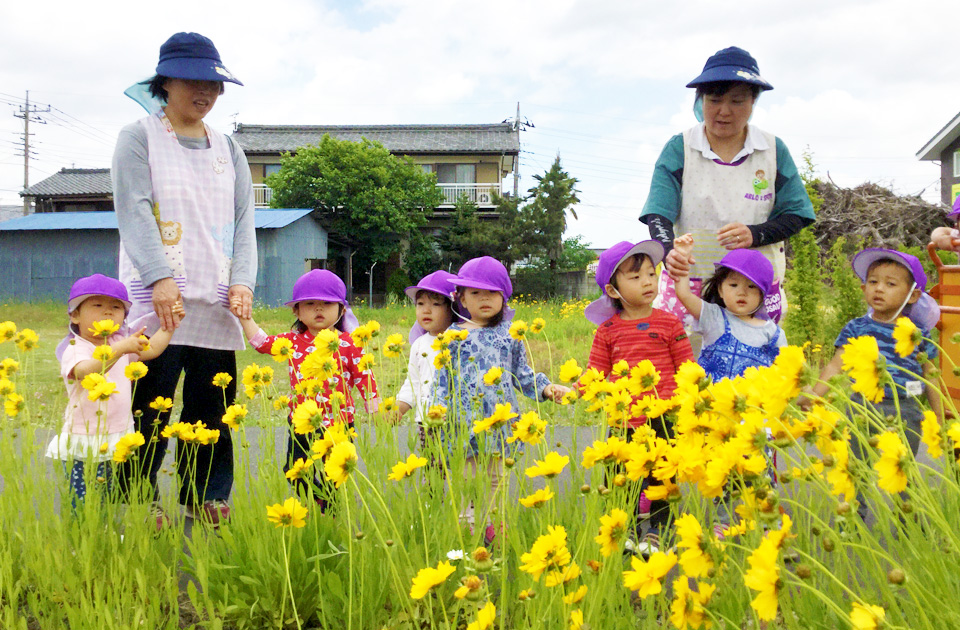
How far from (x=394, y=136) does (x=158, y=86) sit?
29.8 m

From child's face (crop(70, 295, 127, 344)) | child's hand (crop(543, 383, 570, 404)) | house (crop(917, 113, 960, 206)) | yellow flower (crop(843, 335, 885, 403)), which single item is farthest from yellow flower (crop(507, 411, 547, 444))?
house (crop(917, 113, 960, 206))

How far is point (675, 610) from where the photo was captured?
106cm

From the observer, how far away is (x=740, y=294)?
2498mm

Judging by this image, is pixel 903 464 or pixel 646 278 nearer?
pixel 903 464

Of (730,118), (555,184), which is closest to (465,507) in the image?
(730,118)

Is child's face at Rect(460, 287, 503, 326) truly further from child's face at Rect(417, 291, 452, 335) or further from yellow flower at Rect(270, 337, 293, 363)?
yellow flower at Rect(270, 337, 293, 363)

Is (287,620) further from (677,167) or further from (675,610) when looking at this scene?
(677,167)

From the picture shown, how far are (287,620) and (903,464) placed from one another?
144cm

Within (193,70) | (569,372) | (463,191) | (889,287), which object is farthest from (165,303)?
(463,191)

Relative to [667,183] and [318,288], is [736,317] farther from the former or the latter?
[318,288]

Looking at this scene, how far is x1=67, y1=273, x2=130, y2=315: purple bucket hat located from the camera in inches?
100

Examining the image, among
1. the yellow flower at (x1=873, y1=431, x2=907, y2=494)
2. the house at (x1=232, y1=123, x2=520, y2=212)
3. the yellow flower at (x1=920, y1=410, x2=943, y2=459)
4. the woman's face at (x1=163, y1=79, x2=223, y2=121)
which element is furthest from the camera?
the house at (x1=232, y1=123, x2=520, y2=212)

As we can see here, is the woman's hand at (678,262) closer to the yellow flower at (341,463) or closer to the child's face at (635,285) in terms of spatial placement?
the child's face at (635,285)

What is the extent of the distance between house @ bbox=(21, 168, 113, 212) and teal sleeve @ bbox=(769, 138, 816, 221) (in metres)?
29.0
